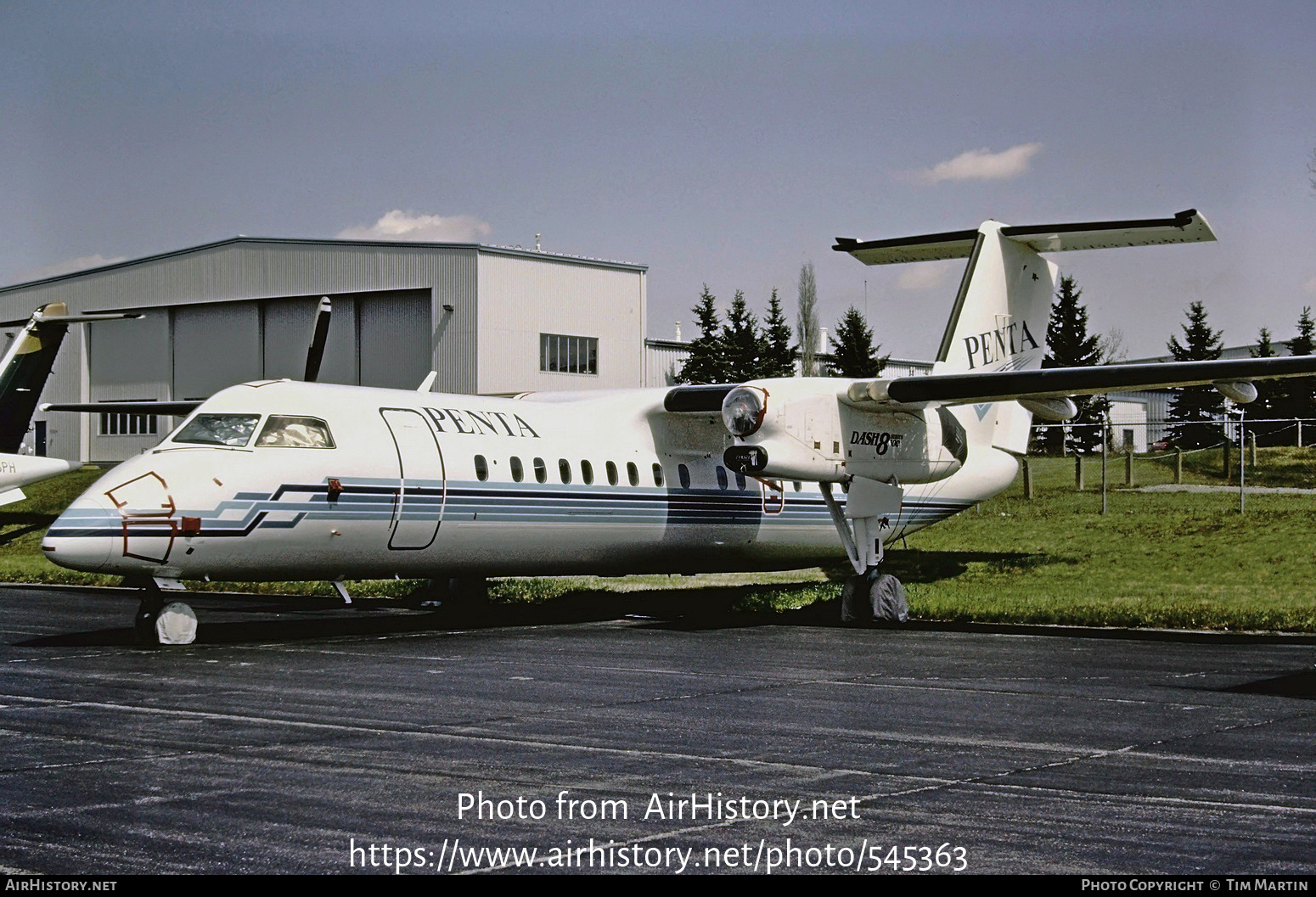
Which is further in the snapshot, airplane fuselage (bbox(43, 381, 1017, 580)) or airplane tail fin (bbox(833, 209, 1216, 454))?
airplane tail fin (bbox(833, 209, 1216, 454))

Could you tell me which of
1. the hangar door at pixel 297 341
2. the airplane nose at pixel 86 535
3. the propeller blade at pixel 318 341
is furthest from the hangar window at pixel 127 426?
the airplane nose at pixel 86 535

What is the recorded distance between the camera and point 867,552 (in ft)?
64.5

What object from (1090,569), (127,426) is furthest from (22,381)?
(127,426)

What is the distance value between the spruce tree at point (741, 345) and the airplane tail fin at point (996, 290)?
34142 mm

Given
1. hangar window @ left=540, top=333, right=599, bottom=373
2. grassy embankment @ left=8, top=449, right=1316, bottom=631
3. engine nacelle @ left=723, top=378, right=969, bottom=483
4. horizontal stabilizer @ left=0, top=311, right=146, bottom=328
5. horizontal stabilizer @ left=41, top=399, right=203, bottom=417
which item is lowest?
grassy embankment @ left=8, top=449, right=1316, bottom=631

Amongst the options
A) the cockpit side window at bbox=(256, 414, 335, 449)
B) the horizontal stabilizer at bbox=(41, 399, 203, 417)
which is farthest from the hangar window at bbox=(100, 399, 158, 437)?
the cockpit side window at bbox=(256, 414, 335, 449)

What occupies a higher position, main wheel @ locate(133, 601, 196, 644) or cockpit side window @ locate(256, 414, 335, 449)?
cockpit side window @ locate(256, 414, 335, 449)

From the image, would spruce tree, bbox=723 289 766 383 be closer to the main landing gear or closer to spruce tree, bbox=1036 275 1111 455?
spruce tree, bbox=1036 275 1111 455

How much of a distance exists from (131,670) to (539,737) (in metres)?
5.60

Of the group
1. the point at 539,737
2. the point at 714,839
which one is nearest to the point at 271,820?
the point at 714,839

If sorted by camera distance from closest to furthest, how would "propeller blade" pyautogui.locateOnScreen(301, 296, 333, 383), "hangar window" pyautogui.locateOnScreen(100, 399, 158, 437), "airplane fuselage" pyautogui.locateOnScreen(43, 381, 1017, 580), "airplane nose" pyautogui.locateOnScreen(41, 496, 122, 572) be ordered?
"airplane nose" pyautogui.locateOnScreen(41, 496, 122, 572) → "airplane fuselage" pyautogui.locateOnScreen(43, 381, 1017, 580) → "propeller blade" pyautogui.locateOnScreen(301, 296, 333, 383) → "hangar window" pyautogui.locateOnScreen(100, 399, 158, 437)

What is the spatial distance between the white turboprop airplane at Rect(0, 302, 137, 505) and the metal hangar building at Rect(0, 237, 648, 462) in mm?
18327

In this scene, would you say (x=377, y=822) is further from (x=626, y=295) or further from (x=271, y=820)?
(x=626, y=295)

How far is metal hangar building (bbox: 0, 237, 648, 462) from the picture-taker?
4809 cm
